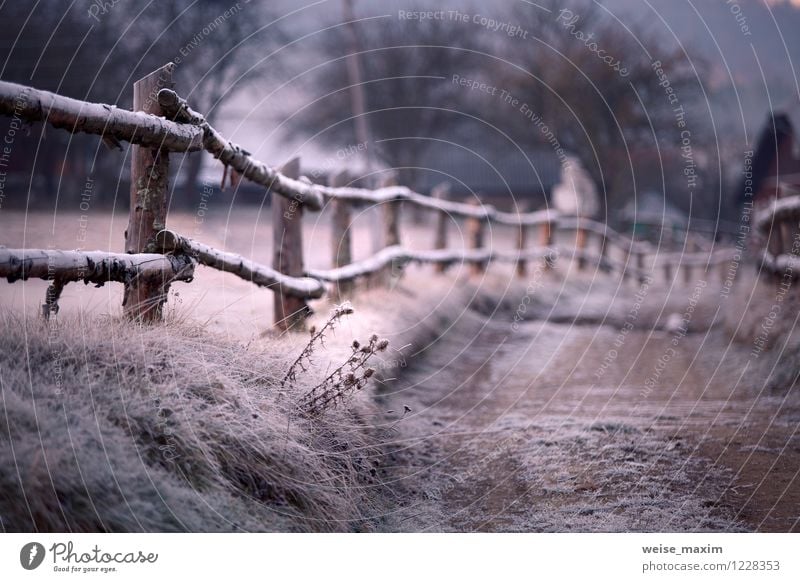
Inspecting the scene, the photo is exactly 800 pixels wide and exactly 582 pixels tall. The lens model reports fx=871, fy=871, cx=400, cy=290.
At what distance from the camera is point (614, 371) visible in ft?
18.3

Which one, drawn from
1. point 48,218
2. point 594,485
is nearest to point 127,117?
point 594,485

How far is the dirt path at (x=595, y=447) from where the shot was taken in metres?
3.04

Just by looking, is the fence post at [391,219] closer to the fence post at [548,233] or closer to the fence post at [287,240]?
the fence post at [287,240]

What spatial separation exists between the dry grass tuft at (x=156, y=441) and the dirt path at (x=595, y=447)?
46 centimetres

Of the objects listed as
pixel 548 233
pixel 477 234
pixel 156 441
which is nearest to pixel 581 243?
pixel 548 233

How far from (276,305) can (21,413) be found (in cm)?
246

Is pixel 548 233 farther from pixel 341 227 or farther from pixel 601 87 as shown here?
pixel 601 87

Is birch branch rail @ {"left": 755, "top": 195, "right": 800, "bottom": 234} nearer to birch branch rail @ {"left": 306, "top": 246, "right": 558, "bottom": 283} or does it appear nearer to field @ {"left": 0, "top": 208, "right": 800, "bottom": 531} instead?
field @ {"left": 0, "top": 208, "right": 800, "bottom": 531}

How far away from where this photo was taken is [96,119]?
2979 mm

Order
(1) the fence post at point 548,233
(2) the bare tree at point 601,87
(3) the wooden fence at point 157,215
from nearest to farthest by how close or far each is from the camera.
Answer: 1. (3) the wooden fence at point 157,215
2. (1) the fence post at point 548,233
3. (2) the bare tree at point 601,87

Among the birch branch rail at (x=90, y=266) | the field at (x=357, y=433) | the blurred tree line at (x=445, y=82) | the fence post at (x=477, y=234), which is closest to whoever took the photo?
the field at (x=357, y=433)

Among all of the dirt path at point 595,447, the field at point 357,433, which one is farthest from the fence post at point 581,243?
the field at point 357,433

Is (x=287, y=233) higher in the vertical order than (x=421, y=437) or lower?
higher
